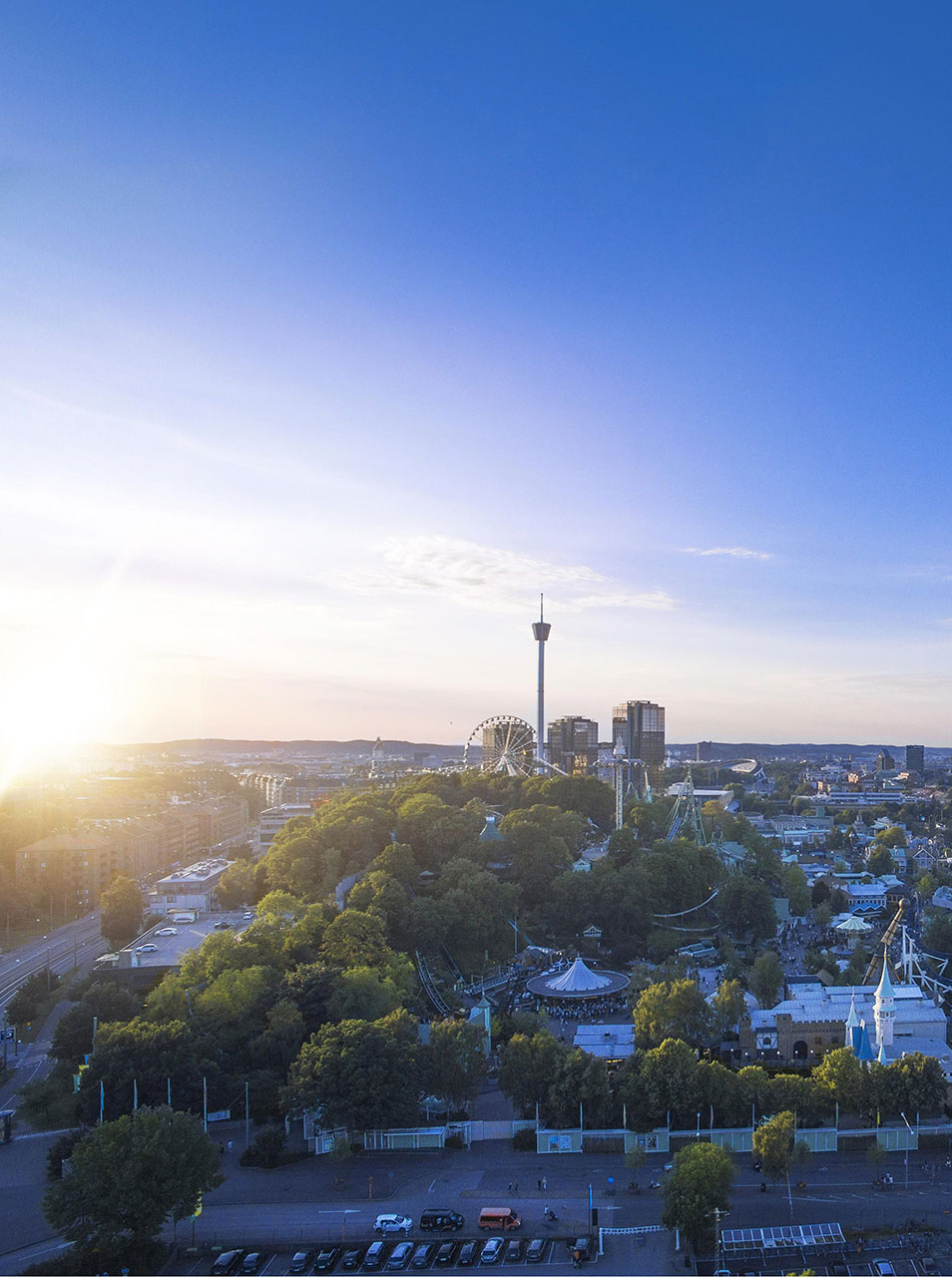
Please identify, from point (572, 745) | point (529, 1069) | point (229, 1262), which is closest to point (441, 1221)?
point (229, 1262)

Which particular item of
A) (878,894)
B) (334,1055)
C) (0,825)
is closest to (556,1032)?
(334,1055)

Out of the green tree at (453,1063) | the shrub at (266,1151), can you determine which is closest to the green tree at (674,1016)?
the green tree at (453,1063)

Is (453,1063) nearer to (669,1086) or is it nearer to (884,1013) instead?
(669,1086)

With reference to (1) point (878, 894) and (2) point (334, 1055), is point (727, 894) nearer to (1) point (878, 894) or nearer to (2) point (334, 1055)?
(1) point (878, 894)

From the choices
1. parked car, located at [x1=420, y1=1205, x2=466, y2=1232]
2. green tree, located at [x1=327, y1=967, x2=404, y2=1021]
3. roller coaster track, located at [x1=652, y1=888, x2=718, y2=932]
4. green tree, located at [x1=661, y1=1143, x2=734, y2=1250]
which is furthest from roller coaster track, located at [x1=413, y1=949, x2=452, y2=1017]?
green tree, located at [x1=661, y1=1143, x2=734, y2=1250]

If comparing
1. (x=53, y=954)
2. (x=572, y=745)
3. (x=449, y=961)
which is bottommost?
(x=53, y=954)

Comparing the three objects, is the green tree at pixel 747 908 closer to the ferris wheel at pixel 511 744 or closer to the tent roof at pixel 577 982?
the tent roof at pixel 577 982
